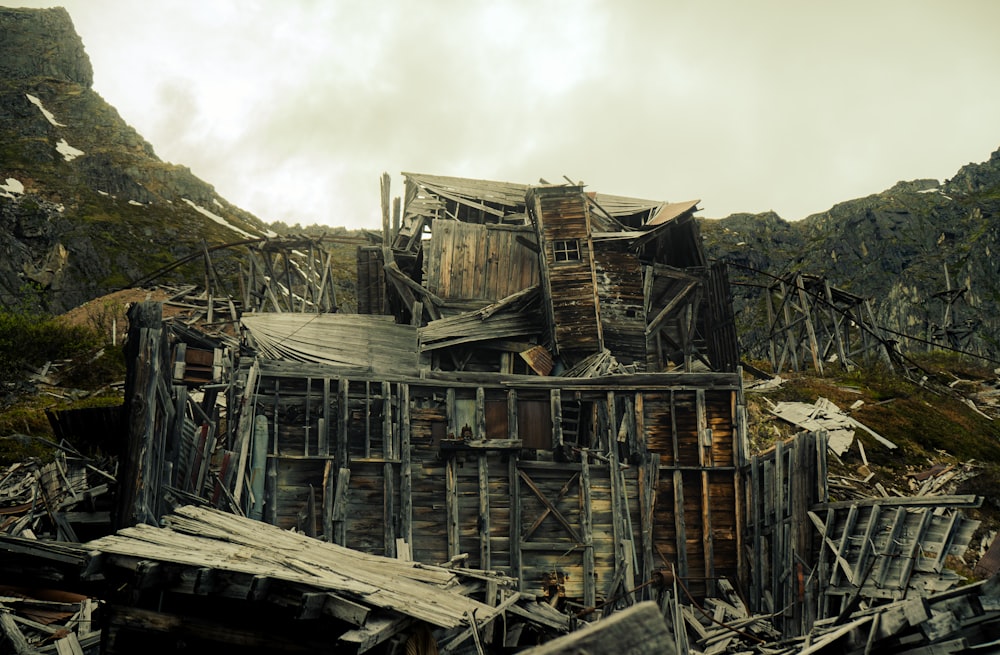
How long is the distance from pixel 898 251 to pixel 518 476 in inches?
4445

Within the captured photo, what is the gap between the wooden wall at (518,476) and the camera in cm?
2072

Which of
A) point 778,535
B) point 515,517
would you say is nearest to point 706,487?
point 778,535

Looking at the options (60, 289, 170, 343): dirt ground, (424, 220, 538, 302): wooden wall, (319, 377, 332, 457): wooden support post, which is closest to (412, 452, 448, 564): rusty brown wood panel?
(319, 377, 332, 457): wooden support post

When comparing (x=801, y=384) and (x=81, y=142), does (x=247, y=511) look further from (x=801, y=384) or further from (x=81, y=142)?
(x=81, y=142)

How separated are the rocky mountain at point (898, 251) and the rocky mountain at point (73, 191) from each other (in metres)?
69.6

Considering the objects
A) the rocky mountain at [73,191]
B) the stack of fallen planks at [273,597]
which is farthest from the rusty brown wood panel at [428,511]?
the rocky mountain at [73,191]

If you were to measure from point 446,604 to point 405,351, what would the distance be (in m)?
17.9

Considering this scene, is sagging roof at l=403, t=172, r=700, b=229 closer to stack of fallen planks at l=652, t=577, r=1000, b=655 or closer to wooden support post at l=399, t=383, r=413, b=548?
wooden support post at l=399, t=383, r=413, b=548

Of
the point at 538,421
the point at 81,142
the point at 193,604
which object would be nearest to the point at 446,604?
the point at 193,604

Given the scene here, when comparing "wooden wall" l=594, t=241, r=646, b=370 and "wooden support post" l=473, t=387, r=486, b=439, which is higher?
"wooden wall" l=594, t=241, r=646, b=370

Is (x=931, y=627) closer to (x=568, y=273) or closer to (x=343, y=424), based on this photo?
(x=343, y=424)

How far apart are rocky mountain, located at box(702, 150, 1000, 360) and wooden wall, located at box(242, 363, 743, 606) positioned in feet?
247

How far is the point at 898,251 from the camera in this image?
11544cm

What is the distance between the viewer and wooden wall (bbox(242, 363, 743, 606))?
20719 millimetres
